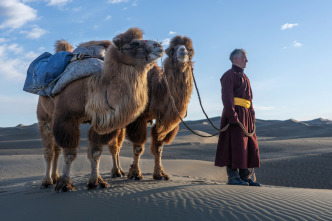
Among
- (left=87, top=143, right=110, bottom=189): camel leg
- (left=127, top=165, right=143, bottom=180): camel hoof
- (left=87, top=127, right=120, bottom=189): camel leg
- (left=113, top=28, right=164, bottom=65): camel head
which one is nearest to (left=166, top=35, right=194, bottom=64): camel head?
(left=113, top=28, right=164, bottom=65): camel head

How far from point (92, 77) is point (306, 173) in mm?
8285

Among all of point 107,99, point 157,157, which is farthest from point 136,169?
point 107,99

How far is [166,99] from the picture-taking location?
20.5 ft

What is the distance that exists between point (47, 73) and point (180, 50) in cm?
240

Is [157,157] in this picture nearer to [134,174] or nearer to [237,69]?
[134,174]

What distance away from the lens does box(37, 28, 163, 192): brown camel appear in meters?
4.93

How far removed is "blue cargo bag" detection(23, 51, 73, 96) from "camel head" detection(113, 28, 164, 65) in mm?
1283

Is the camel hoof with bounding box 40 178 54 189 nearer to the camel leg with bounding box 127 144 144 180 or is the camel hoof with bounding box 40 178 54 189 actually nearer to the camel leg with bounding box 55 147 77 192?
the camel leg with bounding box 55 147 77 192

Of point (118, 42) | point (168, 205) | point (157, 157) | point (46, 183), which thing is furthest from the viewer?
point (157, 157)

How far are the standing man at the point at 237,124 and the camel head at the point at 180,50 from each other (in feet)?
2.72

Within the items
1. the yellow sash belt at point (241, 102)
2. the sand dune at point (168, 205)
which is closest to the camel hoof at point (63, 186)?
the sand dune at point (168, 205)

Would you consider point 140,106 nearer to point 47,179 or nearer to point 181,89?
point 181,89

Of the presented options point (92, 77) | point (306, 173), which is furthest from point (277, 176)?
point (92, 77)

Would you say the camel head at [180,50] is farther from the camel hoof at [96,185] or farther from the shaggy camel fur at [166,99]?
the camel hoof at [96,185]
